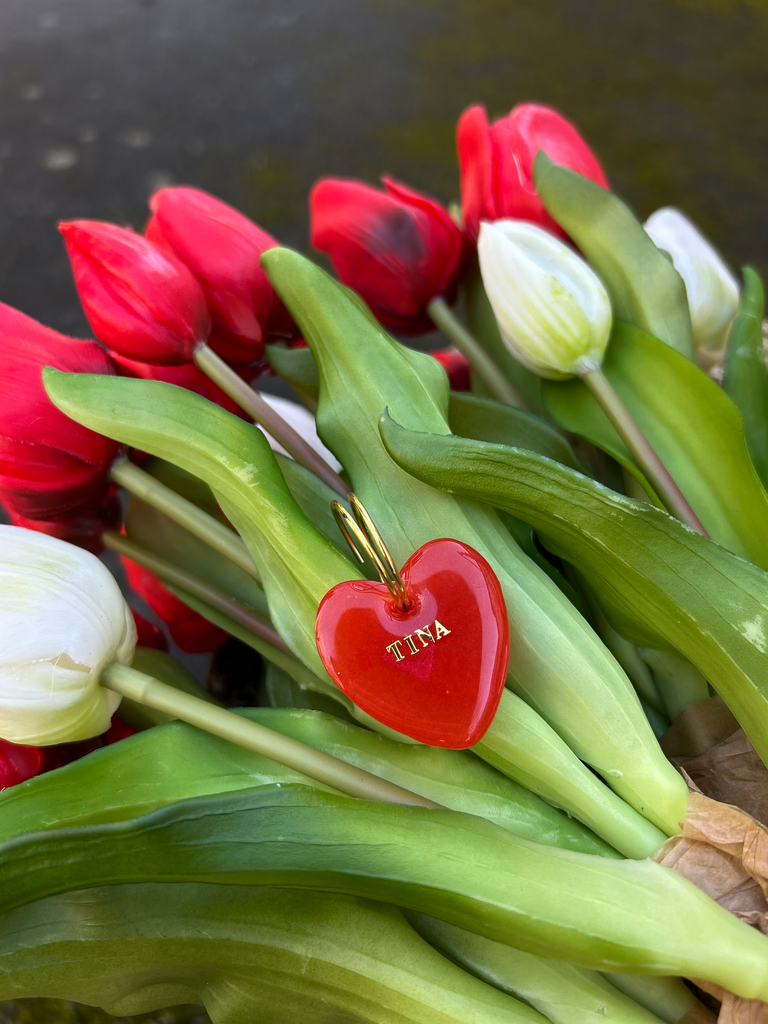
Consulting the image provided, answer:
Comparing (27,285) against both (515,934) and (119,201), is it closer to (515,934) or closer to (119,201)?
(119,201)

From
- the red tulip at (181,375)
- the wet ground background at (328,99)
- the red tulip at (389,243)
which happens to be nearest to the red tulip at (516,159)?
the red tulip at (389,243)

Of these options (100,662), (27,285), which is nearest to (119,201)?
(27,285)

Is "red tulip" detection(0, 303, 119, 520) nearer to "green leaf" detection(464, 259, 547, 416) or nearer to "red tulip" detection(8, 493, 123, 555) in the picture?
"red tulip" detection(8, 493, 123, 555)

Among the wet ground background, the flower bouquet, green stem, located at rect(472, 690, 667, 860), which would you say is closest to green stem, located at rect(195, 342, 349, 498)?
the flower bouquet

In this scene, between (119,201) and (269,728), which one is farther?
(119,201)

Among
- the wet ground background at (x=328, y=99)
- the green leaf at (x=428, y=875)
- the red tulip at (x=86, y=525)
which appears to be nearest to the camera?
the green leaf at (x=428, y=875)

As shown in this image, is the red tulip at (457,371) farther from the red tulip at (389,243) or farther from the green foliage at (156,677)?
the green foliage at (156,677)
